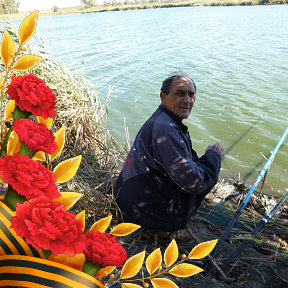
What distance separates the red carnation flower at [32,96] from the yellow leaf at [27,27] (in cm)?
9

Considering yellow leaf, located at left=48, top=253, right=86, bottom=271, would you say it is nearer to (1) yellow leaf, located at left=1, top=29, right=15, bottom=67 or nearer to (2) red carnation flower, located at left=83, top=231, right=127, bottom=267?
(2) red carnation flower, located at left=83, top=231, right=127, bottom=267

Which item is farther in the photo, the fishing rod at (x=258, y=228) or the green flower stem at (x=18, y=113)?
the fishing rod at (x=258, y=228)

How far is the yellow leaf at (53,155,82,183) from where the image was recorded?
597 mm

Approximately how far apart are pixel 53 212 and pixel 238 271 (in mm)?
2259

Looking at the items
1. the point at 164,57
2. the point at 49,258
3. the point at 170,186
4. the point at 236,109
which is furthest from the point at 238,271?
the point at 164,57

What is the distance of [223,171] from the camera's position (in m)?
5.05

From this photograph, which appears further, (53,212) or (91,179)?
(91,179)

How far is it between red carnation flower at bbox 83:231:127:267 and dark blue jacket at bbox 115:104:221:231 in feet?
5.25

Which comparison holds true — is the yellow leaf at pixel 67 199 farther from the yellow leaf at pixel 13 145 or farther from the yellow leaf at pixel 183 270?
the yellow leaf at pixel 183 270

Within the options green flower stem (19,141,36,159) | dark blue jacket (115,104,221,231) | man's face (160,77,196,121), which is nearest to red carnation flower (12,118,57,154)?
green flower stem (19,141,36,159)

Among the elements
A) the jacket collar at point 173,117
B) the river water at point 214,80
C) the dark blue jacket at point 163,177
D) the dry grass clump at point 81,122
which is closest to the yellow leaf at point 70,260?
the dark blue jacket at point 163,177

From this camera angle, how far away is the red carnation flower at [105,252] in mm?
493

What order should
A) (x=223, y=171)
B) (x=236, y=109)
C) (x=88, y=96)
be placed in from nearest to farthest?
(x=88, y=96) → (x=223, y=171) → (x=236, y=109)

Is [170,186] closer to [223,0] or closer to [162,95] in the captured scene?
[162,95]
